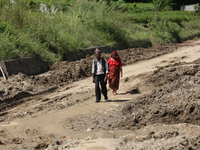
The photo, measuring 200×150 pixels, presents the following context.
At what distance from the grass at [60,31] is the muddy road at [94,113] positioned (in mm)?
1809

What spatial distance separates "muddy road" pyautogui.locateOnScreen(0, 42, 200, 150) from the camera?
14.1 feet

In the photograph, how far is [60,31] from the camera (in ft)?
49.0

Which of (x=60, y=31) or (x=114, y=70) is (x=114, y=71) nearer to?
(x=114, y=70)

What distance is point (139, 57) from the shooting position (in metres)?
15.8

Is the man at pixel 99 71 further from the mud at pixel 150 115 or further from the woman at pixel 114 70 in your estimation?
the mud at pixel 150 115

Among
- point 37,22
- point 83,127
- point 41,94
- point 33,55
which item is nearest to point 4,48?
point 33,55

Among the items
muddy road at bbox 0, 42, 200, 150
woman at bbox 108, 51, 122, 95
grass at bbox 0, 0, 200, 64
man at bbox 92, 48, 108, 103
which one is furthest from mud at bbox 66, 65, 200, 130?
grass at bbox 0, 0, 200, 64

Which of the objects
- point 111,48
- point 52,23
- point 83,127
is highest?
point 52,23

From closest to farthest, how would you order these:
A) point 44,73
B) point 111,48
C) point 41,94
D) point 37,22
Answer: point 41,94
point 44,73
point 37,22
point 111,48

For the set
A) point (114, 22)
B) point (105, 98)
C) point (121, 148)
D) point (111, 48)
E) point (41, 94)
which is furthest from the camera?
point (114, 22)

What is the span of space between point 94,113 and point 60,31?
8908 millimetres

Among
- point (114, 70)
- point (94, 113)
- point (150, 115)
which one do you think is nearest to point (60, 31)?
point (114, 70)

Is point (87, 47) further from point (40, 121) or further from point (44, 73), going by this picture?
point (40, 121)

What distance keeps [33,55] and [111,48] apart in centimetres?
649
